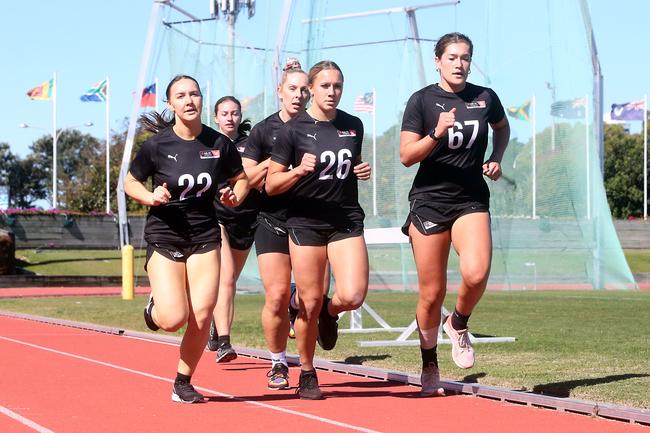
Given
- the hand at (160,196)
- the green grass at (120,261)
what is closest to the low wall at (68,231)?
the green grass at (120,261)

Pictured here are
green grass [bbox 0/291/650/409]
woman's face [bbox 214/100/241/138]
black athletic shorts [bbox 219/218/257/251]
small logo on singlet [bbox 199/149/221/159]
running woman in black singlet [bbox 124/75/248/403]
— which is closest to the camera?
running woman in black singlet [bbox 124/75/248/403]

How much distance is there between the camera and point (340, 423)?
755 cm

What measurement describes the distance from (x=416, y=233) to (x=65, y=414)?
274cm

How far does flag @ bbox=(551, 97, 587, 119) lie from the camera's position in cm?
2833

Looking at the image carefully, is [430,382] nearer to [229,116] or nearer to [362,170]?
[362,170]

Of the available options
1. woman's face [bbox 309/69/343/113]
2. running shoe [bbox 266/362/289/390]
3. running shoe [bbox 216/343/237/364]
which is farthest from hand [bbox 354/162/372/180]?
running shoe [bbox 216/343/237/364]

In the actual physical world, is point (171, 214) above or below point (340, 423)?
above

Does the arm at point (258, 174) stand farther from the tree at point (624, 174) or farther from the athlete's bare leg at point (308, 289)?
the tree at point (624, 174)

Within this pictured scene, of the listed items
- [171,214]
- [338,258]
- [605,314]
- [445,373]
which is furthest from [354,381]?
[605,314]

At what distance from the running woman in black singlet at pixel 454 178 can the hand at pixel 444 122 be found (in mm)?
266

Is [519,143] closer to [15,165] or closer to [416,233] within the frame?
[416,233]

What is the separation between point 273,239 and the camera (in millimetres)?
9516

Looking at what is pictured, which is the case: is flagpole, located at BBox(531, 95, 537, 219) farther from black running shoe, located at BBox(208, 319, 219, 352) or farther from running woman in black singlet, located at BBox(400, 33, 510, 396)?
running woman in black singlet, located at BBox(400, 33, 510, 396)

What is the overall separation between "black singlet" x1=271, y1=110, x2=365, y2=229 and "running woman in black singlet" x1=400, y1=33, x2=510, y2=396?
44 centimetres
